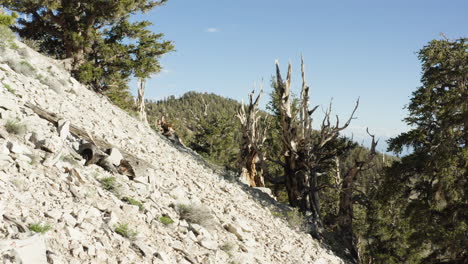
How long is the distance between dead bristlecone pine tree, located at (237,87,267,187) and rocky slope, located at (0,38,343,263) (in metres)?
6.06

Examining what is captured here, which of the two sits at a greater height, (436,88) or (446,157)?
(436,88)

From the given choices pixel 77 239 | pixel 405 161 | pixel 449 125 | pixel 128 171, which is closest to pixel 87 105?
pixel 128 171

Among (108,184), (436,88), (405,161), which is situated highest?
(436,88)

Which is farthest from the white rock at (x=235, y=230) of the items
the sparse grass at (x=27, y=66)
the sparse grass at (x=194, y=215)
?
the sparse grass at (x=27, y=66)

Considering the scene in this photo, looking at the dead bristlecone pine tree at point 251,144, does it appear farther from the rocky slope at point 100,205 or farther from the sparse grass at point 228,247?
the sparse grass at point 228,247

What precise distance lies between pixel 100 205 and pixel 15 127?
2.28m

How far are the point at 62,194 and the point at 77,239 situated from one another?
1.06m

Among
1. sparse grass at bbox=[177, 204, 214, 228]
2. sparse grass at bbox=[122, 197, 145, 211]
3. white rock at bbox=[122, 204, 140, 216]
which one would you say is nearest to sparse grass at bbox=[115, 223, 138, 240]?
white rock at bbox=[122, 204, 140, 216]

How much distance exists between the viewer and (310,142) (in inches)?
612

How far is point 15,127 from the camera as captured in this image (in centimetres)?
604

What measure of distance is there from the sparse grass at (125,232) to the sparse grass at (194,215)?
1959mm

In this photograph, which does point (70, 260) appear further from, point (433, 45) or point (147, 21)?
point (147, 21)

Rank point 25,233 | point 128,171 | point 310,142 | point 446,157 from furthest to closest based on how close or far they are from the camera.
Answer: point 310,142 < point 446,157 < point 128,171 < point 25,233

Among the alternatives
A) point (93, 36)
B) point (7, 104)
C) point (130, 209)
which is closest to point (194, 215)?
point (130, 209)
